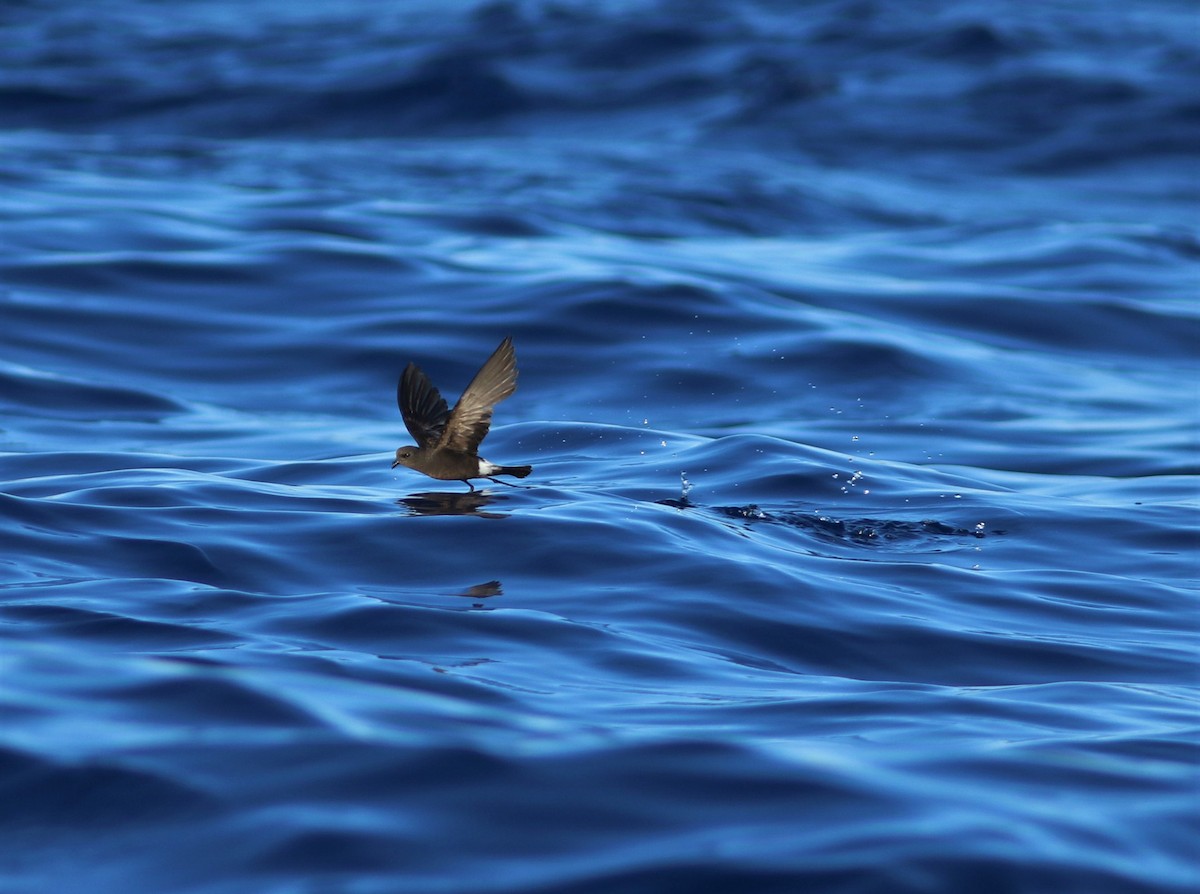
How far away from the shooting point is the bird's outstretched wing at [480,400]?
21.4ft

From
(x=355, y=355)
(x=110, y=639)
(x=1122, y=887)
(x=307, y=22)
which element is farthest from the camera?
(x=307, y=22)

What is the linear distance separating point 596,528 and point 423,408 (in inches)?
36.1

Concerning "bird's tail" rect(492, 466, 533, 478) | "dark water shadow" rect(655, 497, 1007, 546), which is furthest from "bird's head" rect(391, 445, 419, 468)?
"dark water shadow" rect(655, 497, 1007, 546)

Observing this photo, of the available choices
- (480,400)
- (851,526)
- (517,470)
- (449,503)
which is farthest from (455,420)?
(851,526)

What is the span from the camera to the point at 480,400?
6.64 metres

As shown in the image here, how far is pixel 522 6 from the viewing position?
111 feet

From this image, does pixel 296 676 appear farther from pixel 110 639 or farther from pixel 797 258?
pixel 797 258

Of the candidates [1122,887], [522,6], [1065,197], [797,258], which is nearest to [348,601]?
[1122,887]

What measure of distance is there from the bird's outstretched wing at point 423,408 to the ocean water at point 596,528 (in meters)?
0.38

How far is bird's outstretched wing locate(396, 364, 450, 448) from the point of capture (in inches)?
263

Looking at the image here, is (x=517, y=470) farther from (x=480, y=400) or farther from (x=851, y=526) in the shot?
(x=851, y=526)

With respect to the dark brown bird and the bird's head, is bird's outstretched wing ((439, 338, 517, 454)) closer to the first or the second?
the dark brown bird

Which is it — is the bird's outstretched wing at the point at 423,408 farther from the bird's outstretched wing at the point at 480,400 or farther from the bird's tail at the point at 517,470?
the bird's tail at the point at 517,470

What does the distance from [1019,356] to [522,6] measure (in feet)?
76.3
